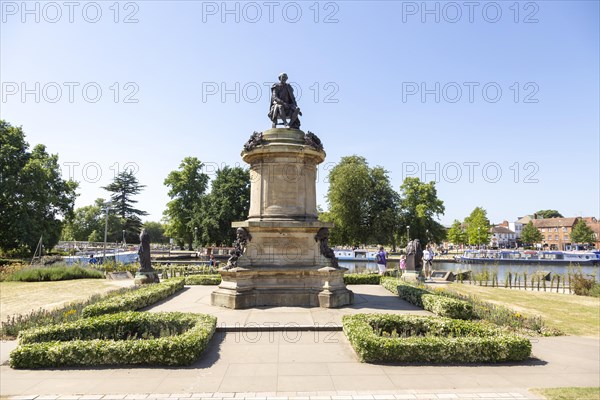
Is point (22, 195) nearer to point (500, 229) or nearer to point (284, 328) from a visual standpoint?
point (284, 328)

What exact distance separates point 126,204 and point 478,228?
7993cm

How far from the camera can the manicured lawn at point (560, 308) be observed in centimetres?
1158

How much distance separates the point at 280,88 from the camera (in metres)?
15.1

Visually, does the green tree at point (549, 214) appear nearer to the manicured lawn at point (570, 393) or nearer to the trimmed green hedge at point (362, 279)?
the trimmed green hedge at point (362, 279)

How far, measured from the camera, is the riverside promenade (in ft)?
20.3

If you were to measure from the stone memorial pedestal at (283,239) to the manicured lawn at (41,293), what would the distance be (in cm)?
811

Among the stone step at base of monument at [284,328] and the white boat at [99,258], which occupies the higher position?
the stone step at base of monument at [284,328]

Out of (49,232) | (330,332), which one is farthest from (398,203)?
(330,332)

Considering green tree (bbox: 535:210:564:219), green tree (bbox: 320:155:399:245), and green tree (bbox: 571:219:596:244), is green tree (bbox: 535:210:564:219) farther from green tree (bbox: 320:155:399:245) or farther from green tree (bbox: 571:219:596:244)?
green tree (bbox: 320:155:399:245)

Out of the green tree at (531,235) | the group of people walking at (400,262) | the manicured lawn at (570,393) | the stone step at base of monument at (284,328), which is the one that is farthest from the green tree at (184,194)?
the green tree at (531,235)

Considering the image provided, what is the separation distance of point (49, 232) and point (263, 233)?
1408 inches

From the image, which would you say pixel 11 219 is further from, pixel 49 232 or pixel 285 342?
pixel 285 342

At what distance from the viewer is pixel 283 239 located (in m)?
13.5

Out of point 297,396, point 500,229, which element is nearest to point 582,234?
point 500,229
